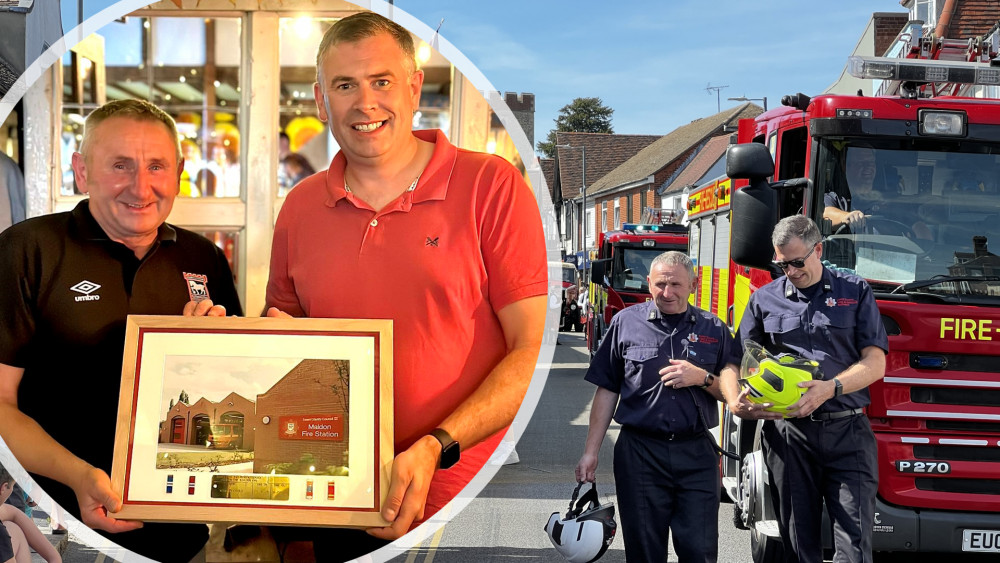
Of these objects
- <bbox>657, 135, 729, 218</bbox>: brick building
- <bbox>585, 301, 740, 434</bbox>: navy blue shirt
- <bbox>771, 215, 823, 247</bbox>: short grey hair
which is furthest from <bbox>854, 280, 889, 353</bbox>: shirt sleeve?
<bbox>657, 135, 729, 218</bbox>: brick building

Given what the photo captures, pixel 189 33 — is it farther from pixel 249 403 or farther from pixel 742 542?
pixel 742 542

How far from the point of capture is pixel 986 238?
213 inches

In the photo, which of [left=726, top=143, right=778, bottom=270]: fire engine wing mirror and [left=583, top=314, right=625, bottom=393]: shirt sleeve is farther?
[left=726, top=143, right=778, bottom=270]: fire engine wing mirror

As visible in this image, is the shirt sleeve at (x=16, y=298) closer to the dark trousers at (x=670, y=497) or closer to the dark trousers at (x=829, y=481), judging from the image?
the dark trousers at (x=670, y=497)

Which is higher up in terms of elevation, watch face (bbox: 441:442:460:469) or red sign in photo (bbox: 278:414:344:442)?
red sign in photo (bbox: 278:414:344:442)

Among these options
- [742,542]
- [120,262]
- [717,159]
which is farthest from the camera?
[717,159]

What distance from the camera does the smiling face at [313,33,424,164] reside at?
4.84 ft

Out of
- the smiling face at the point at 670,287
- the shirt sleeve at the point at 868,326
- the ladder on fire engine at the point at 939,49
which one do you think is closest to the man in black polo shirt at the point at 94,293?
the smiling face at the point at 670,287

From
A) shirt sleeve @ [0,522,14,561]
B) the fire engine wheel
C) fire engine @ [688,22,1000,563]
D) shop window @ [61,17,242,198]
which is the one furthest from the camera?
the fire engine wheel

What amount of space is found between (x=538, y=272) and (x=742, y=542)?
6127 millimetres

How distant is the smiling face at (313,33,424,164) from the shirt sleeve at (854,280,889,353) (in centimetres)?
368

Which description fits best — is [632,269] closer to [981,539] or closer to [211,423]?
[981,539]

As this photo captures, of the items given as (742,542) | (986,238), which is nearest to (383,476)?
(986,238)

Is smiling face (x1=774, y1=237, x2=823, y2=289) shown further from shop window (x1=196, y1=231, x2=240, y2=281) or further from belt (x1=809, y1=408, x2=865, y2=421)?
shop window (x1=196, y1=231, x2=240, y2=281)
